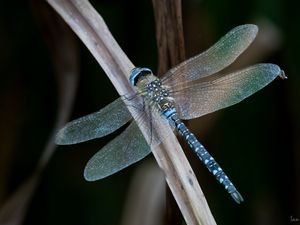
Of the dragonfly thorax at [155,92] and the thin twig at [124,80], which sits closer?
the thin twig at [124,80]

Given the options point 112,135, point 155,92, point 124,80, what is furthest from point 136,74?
point 112,135

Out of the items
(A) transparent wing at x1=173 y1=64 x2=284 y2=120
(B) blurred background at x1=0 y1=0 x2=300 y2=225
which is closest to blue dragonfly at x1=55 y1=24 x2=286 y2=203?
(A) transparent wing at x1=173 y1=64 x2=284 y2=120

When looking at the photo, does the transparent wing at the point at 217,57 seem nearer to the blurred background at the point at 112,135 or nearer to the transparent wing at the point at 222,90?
the transparent wing at the point at 222,90

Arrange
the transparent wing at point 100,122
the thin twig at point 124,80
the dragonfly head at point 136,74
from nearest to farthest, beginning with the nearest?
the thin twig at point 124,80
the dragonfly head at point 136,74
the transparent wing at point 100,122

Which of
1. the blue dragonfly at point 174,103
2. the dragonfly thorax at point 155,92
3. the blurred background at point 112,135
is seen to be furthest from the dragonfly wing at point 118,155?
the blurred background at point 112,135

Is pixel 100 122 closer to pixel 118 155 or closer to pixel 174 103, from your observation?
pixel 118 155
